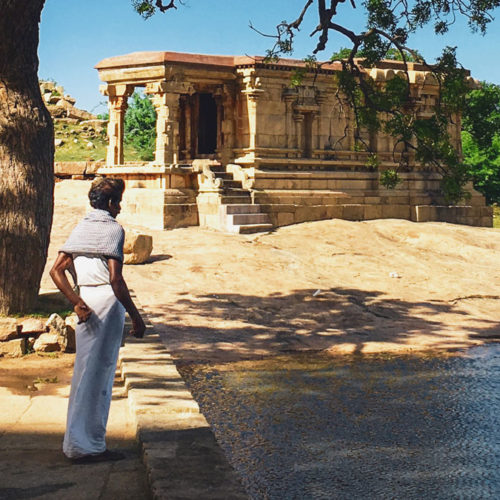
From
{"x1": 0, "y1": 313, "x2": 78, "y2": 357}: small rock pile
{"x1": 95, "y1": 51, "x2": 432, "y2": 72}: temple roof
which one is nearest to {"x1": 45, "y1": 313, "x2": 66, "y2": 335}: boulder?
{"x1": 0, "y1": 313, "x2": 78, "y2": 357}: small rock pile

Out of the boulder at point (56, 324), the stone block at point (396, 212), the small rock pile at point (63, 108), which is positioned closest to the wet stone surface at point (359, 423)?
the boulder at point (56, 324)

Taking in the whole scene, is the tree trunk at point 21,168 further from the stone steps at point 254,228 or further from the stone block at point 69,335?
the stone steps at point 254,228

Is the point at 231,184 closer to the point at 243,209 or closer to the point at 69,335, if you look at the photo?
the point at 243,209

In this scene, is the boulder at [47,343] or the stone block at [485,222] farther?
the stone block at [485,222]

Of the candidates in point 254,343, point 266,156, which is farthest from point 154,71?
point 254,343

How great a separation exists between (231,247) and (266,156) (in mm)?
3763

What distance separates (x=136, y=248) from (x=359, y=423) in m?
8.40

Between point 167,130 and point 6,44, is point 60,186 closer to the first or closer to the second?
point 167,130

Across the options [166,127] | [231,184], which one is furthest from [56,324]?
[166,127]

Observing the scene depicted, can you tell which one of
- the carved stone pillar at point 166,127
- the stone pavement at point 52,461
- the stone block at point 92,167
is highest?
the carved stone pillar at point 166,127

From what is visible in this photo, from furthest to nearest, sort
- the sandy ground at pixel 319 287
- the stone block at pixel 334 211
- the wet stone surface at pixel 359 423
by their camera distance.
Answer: the stone block at pixel 334 211, the sandy ground at pixel 319 287, the wet stone surface at pixel 359 423

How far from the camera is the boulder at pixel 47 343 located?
7.76 meters

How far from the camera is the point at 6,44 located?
810 cm

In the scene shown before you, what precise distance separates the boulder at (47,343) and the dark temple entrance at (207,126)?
521 inches
